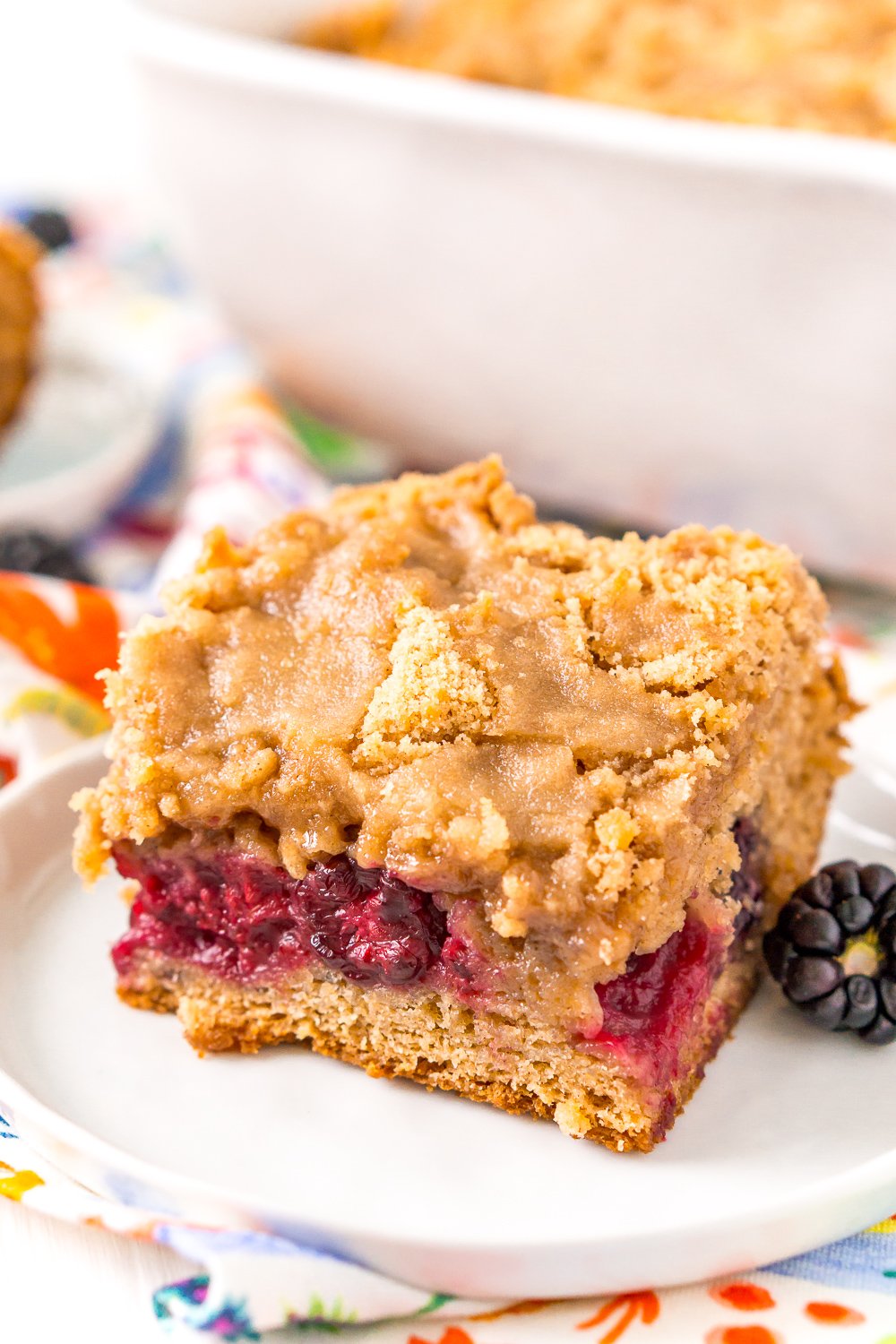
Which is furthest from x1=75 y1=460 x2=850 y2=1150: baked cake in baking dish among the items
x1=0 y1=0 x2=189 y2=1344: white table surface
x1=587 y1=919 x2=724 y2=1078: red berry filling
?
x1=0 y1=0 x2=189 y2=1344: white table surface

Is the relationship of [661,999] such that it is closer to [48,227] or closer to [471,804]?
[471,804]

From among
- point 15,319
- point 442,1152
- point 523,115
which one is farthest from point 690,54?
point 442,1152

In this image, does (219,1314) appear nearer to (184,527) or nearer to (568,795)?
(568,795)

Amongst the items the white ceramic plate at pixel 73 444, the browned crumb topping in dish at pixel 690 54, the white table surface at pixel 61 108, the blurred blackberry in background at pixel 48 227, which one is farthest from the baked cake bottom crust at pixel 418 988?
the white table surface at pixel 61 108

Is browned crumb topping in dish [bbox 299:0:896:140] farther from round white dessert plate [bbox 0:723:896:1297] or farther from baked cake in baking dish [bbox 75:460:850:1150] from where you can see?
round white dessert plate [bbox 0:723:896:1297]

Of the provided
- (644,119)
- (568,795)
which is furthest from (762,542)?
(644,119)

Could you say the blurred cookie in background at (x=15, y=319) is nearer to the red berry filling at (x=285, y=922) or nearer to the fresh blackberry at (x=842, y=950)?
the red berry filling at (x=285, y=922)
